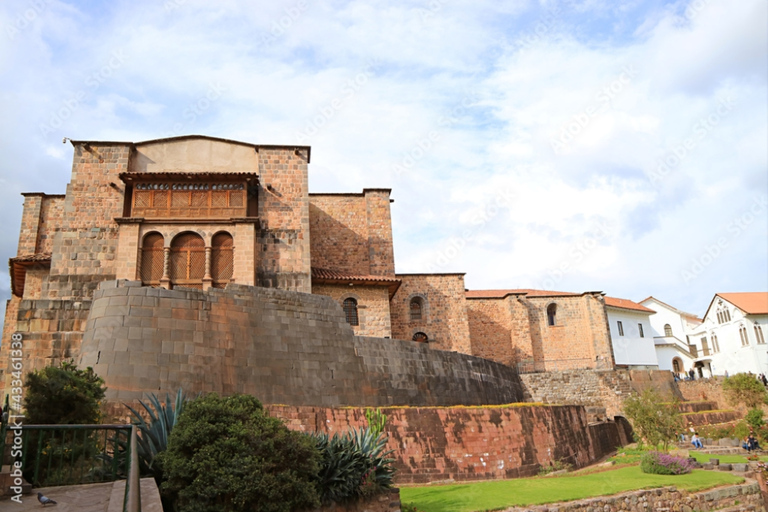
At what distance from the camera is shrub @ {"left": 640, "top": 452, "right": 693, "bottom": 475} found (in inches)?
699

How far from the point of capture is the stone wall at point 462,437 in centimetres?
1677

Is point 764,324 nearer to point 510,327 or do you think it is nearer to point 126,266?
point 510,327

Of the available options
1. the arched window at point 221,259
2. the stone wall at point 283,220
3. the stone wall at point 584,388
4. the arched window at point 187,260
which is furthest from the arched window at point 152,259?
the stone wall at point 584,388

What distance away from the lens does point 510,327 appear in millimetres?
38688

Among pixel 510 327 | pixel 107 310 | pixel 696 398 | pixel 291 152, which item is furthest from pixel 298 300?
pixel 696 398

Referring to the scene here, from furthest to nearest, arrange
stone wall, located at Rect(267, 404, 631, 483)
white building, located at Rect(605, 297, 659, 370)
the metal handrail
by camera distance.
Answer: white building, located at Rect(605, 297, 659, 370)
stone wall, located at Rect(267, 404, 631, 483)
the metal handrail

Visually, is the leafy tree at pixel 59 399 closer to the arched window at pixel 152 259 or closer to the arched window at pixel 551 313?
the arched window at pixel 152 259

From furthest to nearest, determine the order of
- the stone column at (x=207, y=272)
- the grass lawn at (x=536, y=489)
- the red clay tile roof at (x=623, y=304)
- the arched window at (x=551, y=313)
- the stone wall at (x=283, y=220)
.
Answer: the red clay tile roof at (x=623, y=304) < the arched window at (x=551, y=313) < the stone wall at (x=283, y=220) < the stone column at (x=207, y=272) < the grass lawn at (x=536, y=489)

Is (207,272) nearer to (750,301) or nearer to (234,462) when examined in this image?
(234,462)

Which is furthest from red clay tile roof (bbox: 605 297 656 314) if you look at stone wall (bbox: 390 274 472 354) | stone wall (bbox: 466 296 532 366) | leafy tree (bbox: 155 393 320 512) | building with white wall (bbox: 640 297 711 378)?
leafy tree (bbox: 155 393 320 512)

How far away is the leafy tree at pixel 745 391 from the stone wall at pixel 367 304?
2388cm

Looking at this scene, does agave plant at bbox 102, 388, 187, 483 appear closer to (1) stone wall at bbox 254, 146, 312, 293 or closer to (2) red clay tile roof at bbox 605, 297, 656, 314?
(1) stone wall at bbox 254, 146, 312, 293

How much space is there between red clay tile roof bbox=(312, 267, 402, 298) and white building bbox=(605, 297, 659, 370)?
85.0ft

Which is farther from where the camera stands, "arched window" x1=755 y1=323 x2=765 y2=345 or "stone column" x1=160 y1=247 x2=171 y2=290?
"arched window" x1=755 y1=323 x2=765 y2=345
